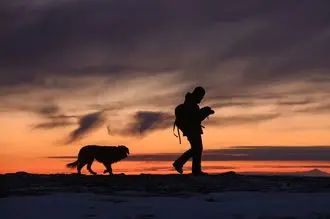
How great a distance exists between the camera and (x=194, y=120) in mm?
15781

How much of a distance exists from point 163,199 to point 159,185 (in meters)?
2.51

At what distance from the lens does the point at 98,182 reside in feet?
45.5

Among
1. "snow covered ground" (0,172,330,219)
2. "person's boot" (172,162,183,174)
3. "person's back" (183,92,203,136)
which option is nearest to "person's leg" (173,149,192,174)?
"person's boot" (172,162,183,174)

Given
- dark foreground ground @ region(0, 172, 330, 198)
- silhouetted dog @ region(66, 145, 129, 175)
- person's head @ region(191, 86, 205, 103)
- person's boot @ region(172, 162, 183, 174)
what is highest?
person's head @ region(191, 86, 205, 103)

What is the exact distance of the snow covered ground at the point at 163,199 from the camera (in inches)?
376

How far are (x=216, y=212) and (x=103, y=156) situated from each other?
11.2m

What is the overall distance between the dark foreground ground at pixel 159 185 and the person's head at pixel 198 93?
1.93 meters

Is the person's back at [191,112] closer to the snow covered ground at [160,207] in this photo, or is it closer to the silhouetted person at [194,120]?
the silhouetted person at [194,120]

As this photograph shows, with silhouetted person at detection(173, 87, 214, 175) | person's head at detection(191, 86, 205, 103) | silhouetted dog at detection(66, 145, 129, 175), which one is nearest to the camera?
person's head at detection(191, 86, 205, 103)

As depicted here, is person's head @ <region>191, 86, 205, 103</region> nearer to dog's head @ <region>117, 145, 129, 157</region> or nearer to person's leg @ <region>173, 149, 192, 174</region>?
person's leg @ <region>173, 149, 192, 174</region>

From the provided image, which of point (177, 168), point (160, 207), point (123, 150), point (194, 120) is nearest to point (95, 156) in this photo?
point (123, 150)

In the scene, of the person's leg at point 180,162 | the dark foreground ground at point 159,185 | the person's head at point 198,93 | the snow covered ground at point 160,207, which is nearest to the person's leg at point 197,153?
the person's leg at point 180,162

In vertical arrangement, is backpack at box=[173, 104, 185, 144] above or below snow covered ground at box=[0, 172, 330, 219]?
above

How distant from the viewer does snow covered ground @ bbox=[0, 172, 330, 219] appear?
9.54 metres
